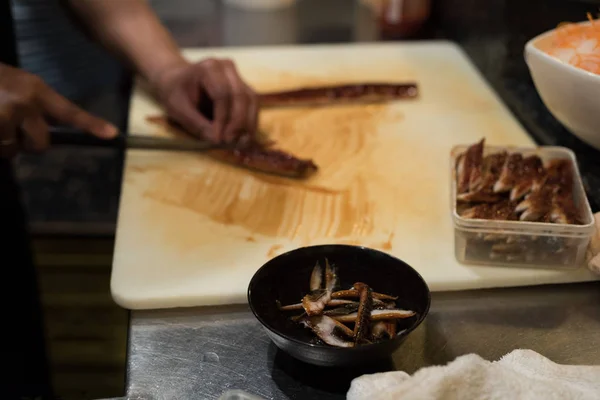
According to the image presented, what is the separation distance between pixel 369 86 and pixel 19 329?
3.11ft

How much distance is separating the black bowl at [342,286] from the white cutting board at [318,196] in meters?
0.10

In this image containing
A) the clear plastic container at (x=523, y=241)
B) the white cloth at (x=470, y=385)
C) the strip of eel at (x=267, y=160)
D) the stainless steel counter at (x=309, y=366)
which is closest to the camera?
the white cloth at (x=470, y=385)

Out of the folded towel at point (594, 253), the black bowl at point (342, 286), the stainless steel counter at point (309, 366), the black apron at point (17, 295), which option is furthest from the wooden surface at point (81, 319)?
the folded towel at point (594, 253)

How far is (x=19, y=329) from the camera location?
4.77ft

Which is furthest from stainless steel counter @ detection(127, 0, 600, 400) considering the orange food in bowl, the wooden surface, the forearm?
the forearm

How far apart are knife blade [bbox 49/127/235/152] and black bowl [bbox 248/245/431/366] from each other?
500 millimetres

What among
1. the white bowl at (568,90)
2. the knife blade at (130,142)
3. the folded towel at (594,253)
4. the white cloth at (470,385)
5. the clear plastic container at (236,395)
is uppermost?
the white bowl at (568,90)

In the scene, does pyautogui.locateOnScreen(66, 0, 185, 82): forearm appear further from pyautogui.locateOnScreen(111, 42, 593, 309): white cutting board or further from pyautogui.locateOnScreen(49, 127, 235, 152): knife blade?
pyautogui.locateOnScreen(49, 127, 235, 152): knife blade

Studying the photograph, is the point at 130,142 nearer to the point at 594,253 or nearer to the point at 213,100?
the point at 213,100

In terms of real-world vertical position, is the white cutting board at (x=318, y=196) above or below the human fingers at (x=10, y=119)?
below

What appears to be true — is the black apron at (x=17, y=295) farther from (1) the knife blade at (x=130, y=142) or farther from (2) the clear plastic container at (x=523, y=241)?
(2) the clear plastic container at (x=523, y=241)

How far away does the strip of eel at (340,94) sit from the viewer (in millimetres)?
1610

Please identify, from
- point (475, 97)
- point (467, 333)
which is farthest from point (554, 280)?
point (475, 97)

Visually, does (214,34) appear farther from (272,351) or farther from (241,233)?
(272,351)
